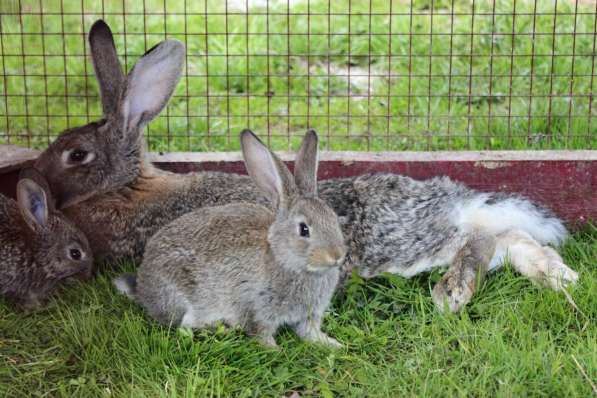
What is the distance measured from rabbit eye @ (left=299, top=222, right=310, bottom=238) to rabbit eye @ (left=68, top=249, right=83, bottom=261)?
3.85 feet

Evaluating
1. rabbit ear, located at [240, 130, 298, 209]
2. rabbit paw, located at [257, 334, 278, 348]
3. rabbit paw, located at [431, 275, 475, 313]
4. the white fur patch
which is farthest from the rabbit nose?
the white fur patch

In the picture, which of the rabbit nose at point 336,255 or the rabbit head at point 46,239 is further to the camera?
the rabbit head at point 46,239

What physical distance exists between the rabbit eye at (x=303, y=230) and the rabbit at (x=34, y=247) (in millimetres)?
1161

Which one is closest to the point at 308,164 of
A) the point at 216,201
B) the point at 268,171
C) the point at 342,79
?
the point at 268,171

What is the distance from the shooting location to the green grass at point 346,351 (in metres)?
3.25

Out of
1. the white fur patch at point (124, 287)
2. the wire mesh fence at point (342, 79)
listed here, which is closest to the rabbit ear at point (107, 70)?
the wire mesh fence at point (342, 79)

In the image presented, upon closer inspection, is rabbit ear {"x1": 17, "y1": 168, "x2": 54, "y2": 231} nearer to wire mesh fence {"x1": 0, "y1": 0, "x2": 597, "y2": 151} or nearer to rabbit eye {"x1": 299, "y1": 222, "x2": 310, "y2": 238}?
wire mesh fence {"x1": 0, "y1": 0, "x2": 597, "y2": 151}

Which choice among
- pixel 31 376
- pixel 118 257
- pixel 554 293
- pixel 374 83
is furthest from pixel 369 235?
pixel 374 83

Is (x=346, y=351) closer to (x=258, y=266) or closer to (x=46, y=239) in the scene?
(x=258, y=266)

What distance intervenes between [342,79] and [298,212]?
2.67 m

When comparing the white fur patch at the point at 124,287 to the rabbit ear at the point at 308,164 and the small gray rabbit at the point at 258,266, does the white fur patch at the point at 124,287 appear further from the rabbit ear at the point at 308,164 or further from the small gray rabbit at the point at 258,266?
the rabbit ear at the point at 308,164

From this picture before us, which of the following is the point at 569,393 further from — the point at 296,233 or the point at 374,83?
the point at 374,83

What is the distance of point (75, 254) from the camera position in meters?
4.23

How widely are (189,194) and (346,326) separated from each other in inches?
45.0
